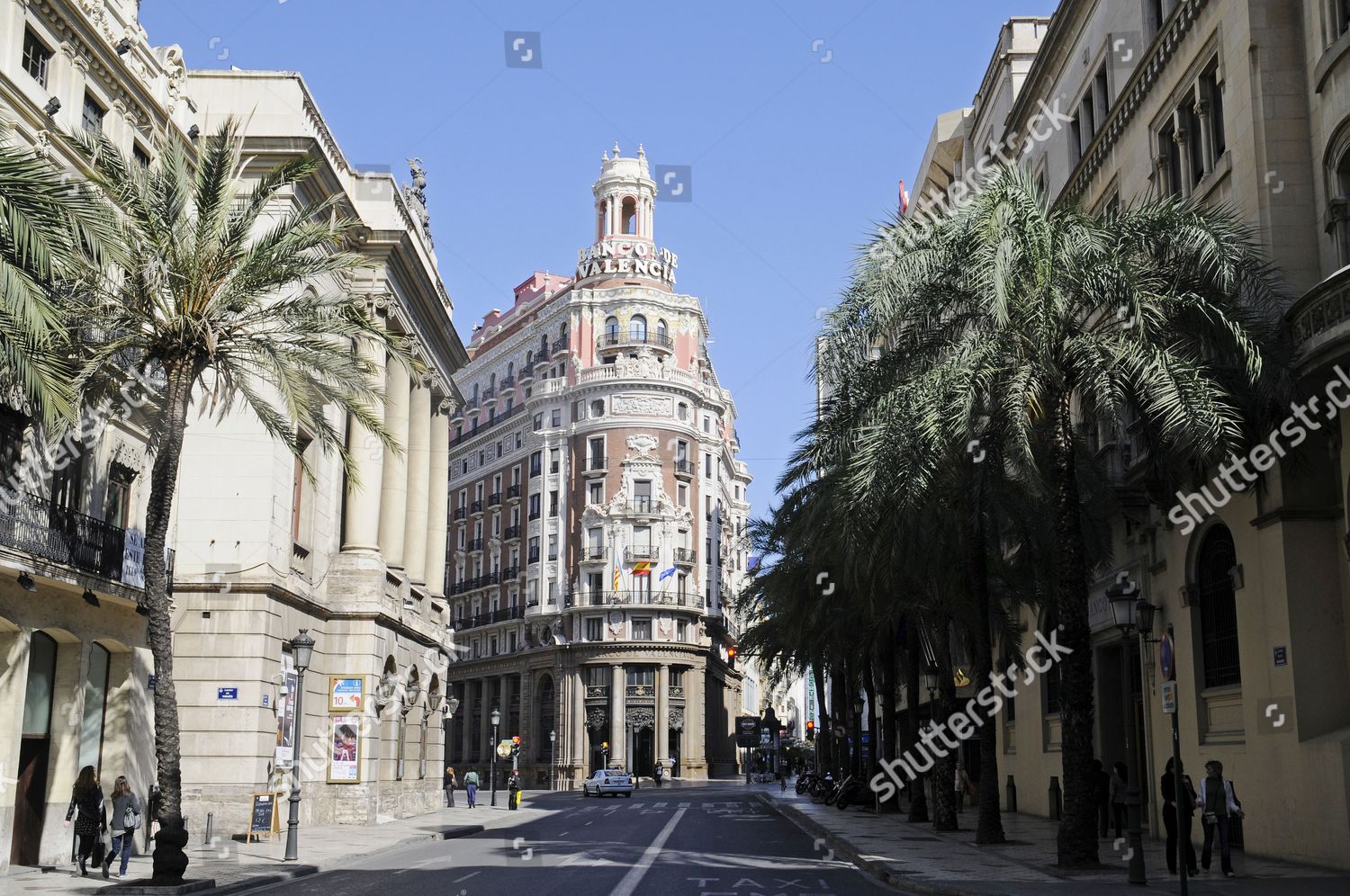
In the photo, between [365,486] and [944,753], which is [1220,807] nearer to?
[944,753]

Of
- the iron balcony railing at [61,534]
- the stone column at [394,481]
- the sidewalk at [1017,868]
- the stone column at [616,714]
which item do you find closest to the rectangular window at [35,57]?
the iron balcony railing at [61,534]

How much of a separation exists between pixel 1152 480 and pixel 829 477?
27.1 ft

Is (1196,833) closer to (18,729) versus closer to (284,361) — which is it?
(284,361)

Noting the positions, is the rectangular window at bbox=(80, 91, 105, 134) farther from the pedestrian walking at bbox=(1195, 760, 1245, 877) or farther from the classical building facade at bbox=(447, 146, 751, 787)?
the classical building facade at bbox=(447, 146, 751, 787)

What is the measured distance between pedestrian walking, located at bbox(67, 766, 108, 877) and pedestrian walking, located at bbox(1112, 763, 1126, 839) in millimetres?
18093

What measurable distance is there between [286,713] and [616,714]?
193ft

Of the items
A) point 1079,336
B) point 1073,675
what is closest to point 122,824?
point 1073,675

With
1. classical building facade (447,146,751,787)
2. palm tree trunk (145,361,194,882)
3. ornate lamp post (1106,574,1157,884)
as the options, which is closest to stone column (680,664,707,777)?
classical building facade (447,146,751,787)

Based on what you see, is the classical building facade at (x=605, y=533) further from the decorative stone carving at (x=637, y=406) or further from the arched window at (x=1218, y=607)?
the arched window at (x=1218, y=607)

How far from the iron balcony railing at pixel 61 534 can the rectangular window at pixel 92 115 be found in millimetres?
8088

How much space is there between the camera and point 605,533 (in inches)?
3738

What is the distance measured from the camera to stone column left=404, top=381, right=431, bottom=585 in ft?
158

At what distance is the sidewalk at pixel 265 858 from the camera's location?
20516mm

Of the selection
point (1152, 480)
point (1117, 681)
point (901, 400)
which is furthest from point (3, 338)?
point (1117, 681)
